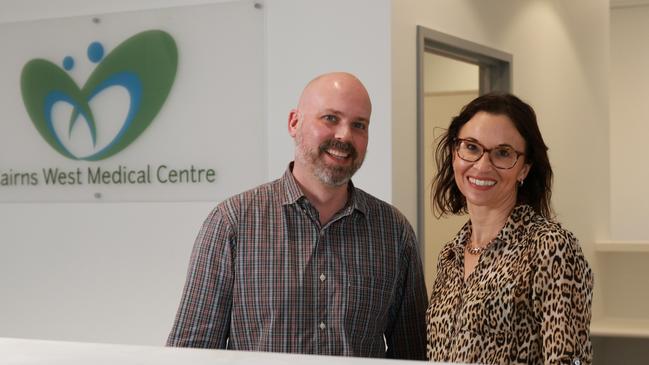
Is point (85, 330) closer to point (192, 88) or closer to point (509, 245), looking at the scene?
point (192, 88)

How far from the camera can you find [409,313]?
2.29 metres

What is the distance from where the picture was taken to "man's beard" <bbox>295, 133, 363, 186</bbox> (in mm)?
2160

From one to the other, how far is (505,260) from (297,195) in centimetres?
53

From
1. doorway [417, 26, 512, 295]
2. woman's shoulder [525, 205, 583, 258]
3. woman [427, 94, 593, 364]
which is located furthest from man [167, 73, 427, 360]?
doorway [417, 26, 512, 295]

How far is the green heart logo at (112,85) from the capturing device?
13.6 ft

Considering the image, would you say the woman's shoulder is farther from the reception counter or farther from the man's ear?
the reception counter

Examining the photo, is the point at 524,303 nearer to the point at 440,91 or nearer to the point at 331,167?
the point at 331,167

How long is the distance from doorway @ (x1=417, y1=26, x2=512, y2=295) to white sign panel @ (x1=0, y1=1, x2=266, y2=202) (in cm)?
75

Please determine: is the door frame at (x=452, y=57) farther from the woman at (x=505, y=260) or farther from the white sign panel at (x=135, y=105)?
the woman at (x=505, y=260)

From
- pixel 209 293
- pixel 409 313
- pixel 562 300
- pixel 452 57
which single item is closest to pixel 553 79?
pixel 452 57

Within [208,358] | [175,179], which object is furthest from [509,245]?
[175,179]

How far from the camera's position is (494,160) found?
1964 millimetres

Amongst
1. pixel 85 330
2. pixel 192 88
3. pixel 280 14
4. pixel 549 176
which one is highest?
pixel 280 14

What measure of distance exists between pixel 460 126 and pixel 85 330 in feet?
9.03
